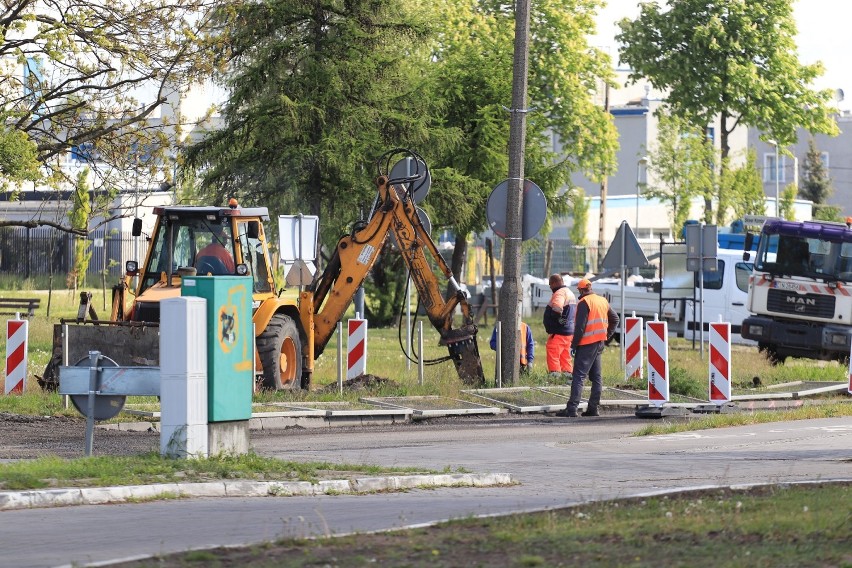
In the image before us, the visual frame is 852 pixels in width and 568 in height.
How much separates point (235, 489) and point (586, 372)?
9.61 metres

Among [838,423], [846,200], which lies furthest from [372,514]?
[846,200]

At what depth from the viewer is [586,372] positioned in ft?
64.3

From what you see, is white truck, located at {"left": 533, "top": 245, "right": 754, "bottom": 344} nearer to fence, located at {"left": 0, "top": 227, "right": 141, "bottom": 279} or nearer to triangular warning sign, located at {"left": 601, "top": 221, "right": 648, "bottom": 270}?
triangular warning sign, located at {"left": 601, "top": 221, "right": 648, "bottom": 270}

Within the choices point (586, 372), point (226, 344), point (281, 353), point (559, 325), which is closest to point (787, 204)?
point (559, 325)

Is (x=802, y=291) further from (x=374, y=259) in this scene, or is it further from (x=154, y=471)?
(x=154, y=471)

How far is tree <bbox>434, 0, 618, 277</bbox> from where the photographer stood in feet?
137

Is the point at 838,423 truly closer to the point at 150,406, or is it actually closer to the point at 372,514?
the point at 150,406

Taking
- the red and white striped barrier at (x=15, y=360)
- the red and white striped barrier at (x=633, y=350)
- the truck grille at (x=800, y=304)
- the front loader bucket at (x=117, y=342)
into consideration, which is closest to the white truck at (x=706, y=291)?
the truck grille at (x=800, y=304)

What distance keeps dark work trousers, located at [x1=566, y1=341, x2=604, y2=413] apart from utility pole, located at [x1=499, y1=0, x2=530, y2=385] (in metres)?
2.36

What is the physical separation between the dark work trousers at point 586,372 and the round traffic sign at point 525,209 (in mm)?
2644

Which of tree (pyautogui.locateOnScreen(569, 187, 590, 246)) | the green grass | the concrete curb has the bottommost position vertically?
the green grass

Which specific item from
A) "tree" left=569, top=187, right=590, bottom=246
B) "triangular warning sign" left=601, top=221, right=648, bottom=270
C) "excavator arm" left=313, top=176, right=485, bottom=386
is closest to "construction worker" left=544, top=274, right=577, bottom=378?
"triangular warning sign" left=601, top=221, right=648, bottom=270

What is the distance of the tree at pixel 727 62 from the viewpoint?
40.6 metres

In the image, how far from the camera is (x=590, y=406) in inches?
787
